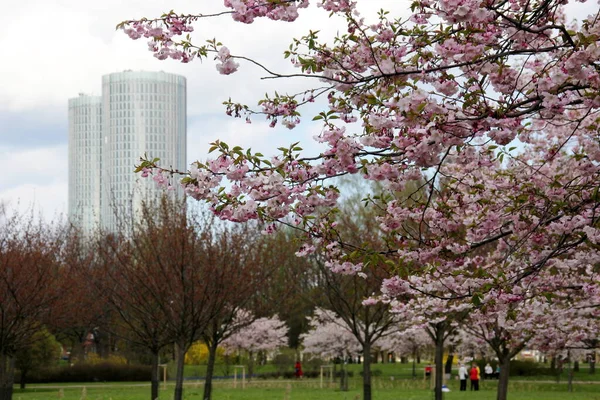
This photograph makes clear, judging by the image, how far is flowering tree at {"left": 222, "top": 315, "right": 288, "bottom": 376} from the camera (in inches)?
1502

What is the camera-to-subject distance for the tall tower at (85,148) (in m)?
176

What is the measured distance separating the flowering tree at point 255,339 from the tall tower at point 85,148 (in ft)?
457

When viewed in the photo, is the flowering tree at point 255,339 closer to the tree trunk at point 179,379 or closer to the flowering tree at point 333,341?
the flowering tree at point 333,341

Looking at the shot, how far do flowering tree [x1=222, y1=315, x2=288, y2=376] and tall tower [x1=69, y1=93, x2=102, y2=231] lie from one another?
13917 cm

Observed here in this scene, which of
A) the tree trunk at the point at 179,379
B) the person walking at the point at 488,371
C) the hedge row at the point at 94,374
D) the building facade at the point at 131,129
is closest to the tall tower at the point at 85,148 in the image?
the building facade at the point at 131,129

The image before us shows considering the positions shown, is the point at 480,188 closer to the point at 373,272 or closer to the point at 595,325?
the point at 595,325

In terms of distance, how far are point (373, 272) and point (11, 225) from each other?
1198 centimetres

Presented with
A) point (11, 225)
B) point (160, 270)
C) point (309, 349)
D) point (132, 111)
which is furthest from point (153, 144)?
point (160, 270)

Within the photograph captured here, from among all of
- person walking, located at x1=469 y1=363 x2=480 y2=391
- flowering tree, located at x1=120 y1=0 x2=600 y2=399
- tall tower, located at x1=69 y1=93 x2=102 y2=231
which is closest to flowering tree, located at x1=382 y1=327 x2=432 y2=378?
person walking, located at x1=469 y1=363 x2=480 y2=391

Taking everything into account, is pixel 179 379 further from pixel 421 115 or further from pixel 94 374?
pixel 94 374

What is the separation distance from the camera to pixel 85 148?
181125 mm

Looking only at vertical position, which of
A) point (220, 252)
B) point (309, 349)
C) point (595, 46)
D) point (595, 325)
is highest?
point (595, 46)

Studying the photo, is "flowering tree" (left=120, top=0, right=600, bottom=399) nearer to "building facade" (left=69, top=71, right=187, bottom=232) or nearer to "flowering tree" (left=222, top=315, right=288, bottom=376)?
"flowering tree" (left=222, top=315, right=288, bottom=376)

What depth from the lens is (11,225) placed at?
24.4m
